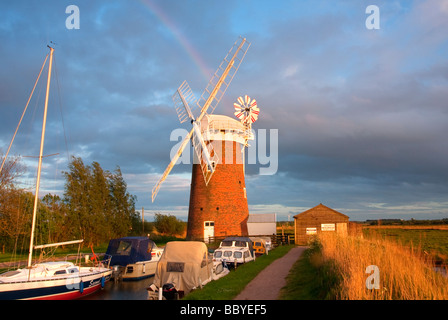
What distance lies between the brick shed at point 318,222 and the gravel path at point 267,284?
669 inches

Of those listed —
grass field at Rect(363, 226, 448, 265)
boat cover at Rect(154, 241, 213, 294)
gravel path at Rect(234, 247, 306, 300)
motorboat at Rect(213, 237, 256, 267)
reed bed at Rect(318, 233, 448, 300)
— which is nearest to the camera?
reed bed at Rect(318, 233, 448, 300)

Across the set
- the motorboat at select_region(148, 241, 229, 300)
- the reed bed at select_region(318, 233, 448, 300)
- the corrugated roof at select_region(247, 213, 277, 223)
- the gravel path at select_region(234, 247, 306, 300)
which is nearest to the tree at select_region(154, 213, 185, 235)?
the corrugated roof at select_region(247, 213, 277, 223)

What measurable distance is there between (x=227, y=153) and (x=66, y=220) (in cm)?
1926

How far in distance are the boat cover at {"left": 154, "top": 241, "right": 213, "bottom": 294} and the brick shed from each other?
2334 centimetres

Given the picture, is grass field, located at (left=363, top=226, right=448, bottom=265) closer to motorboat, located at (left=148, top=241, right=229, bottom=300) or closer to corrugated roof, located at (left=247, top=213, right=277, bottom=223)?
motorboat, located at (left=148, top=241, right=229, bottom=300)

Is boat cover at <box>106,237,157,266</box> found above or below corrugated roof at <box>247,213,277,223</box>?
below

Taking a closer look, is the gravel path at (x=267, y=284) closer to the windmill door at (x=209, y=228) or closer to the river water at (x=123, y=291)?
the river water at (x=123, y=291)

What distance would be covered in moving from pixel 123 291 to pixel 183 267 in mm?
4708

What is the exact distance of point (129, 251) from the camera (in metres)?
21.6

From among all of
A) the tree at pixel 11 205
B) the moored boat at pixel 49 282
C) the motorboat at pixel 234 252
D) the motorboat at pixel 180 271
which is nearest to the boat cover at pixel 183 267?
the motorboat at pixel 180 271

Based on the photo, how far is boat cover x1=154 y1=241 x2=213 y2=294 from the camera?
1491 cm
